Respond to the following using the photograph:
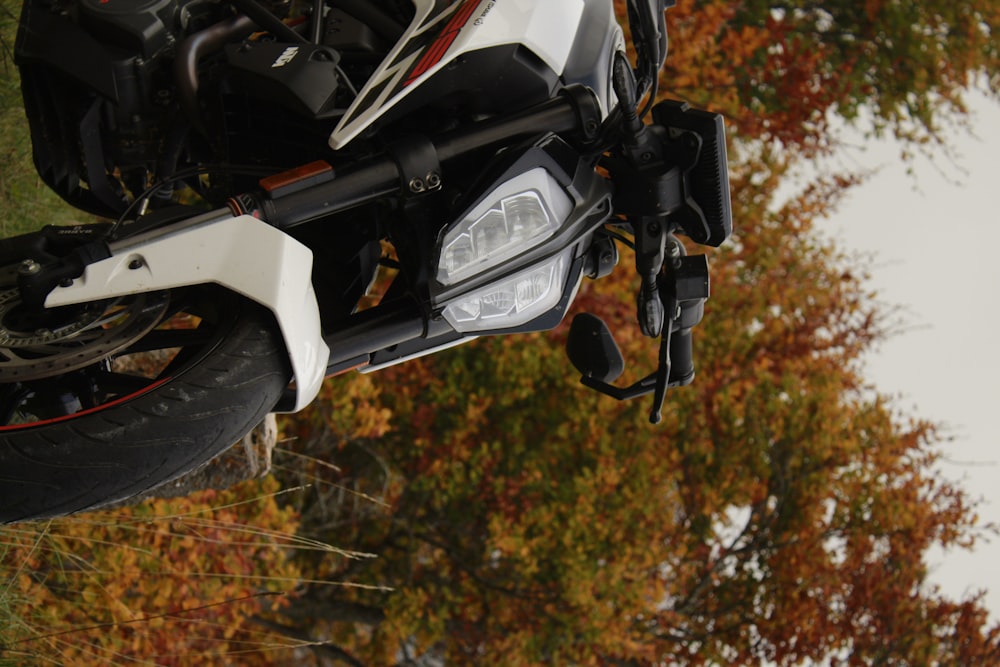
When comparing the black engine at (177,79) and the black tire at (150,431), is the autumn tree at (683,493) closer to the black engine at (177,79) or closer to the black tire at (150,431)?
the black engine at (177,79)

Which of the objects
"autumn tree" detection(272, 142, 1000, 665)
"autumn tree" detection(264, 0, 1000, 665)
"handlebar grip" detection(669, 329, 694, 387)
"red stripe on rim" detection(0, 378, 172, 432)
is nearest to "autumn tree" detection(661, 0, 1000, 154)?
"autumn tree" detection(264, 0, 1000, 665)

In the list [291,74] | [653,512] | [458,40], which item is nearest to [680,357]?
[458,40]

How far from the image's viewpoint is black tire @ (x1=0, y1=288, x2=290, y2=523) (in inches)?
74.4

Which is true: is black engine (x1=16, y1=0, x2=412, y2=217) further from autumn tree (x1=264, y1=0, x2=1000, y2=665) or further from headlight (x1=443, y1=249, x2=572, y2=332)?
autumn tree (x1=264, y1=0, x2=1000, y2=665)

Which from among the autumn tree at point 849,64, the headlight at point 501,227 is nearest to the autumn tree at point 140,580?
the headlight at point 501,227

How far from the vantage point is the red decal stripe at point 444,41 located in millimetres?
2246

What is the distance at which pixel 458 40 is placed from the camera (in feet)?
7.47

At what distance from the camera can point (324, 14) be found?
8.83 ft

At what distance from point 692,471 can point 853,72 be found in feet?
11.9

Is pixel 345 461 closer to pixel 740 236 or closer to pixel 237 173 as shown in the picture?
pixel 740 236

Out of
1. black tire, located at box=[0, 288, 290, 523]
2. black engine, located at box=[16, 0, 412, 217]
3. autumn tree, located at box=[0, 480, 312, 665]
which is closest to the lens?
black tire, located at box=[0, 288, 290, 523]

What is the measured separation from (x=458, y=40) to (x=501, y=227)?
0.37 meters

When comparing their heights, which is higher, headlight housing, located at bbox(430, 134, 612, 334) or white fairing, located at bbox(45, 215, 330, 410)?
headlight housing, located at bbox(430, 134, 612, 334)

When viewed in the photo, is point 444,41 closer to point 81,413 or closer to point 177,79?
point 177,79
